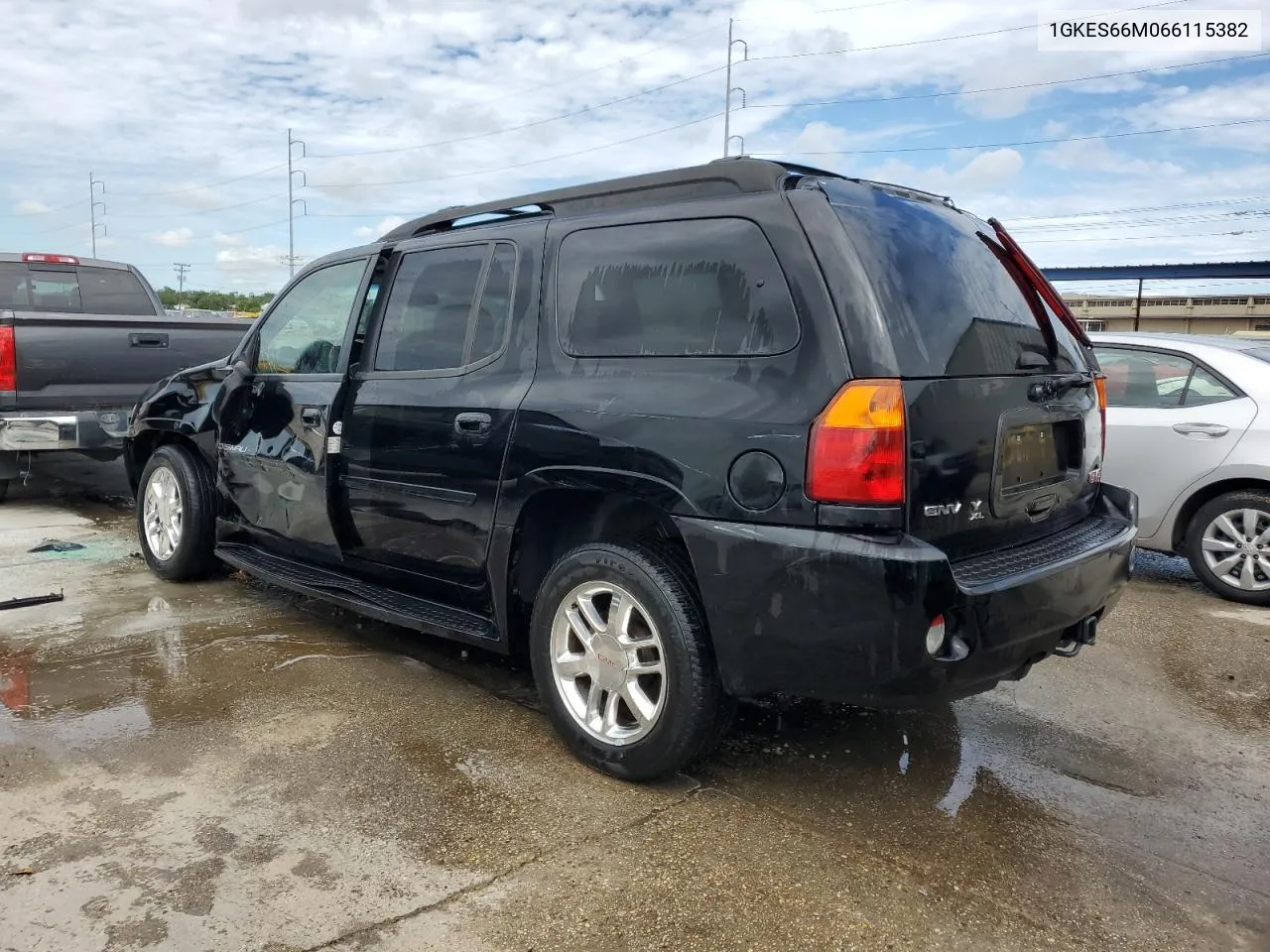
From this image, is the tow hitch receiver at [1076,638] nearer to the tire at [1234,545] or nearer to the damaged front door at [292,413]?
the damaged front door at [292,413]

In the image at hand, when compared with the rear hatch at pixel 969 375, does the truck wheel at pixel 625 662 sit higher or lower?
lower

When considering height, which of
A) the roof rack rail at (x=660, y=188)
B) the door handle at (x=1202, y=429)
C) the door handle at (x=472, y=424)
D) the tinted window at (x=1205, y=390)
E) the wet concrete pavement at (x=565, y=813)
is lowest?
the wet concrete pavement at (x=565, y=813)

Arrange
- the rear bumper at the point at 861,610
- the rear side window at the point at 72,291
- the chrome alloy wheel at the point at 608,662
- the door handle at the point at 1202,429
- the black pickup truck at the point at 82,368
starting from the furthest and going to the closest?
1. the rear side window at the point at 72,291
2. the black pickup truck at the point at 82,368
3. the door handle at the point at 1202,429
4. the chrome alloy wheel at the point at 608,662
5. the rear bumper at the point at 861,610

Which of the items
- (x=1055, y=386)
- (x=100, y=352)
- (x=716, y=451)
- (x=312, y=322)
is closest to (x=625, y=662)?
(x=716, y=451)

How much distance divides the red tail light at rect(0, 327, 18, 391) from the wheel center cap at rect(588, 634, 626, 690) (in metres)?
5.94

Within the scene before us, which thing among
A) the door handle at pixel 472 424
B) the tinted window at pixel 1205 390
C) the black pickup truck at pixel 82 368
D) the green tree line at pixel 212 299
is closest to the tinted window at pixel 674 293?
the door handle at pixel 472 424

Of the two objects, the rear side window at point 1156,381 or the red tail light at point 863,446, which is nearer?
the red tail light at point 863,446

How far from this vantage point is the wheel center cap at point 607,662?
10.4 ft

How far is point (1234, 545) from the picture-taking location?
5625 mm

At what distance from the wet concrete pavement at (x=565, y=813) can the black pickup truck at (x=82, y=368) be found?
10.3 ft

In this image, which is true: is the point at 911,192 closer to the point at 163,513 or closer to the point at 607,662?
the point at 607,662

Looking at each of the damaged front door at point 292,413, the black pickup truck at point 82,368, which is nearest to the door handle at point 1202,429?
the damaged front door at point 292,413

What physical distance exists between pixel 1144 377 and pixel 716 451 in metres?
4.37

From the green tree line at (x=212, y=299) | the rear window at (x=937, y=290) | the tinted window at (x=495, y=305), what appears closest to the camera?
the rear window at (x=937, y=290)
